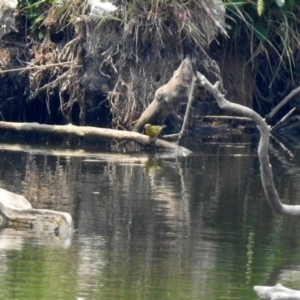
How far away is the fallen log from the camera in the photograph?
8.42 m

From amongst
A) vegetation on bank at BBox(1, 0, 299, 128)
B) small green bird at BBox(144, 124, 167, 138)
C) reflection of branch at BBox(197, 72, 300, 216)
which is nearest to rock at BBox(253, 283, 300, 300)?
reflection of branch at BBox(197, 72, 300, 216)

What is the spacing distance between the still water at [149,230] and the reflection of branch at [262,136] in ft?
1.94

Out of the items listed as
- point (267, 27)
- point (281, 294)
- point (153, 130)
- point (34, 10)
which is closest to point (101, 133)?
point (153, 130)

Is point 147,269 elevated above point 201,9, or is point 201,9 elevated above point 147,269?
point 201,9

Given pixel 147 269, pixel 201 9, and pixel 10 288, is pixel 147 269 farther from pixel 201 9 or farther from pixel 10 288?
pixel 201 9

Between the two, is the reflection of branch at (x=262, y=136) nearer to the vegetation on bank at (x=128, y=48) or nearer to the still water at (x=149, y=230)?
the still water at (x=149, y=230)

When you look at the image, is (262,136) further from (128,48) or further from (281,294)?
(128,48)

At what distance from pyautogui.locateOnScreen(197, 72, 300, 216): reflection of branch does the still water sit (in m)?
0.59

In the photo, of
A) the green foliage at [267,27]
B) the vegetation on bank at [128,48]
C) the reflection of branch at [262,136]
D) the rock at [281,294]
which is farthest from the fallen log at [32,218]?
the green foliage at [267,27]

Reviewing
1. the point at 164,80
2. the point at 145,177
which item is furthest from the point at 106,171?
the point at 164,80

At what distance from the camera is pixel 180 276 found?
702 cm

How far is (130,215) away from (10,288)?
2.83 m

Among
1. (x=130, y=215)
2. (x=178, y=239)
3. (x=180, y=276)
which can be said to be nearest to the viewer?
(x=180, y=276)

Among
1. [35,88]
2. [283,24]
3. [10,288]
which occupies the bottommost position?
[10,288]
